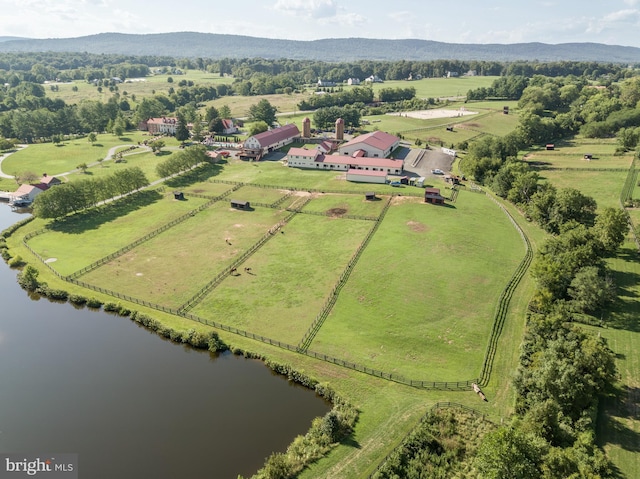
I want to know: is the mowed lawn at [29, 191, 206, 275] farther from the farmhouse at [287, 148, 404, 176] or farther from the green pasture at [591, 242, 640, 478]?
the green pasture at [591, 242, 640, 478]

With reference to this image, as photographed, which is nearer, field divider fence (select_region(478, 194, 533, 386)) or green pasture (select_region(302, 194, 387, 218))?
field divider fence (select_region(478, 194, 533, 386))

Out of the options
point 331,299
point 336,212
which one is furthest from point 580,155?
point 331,299

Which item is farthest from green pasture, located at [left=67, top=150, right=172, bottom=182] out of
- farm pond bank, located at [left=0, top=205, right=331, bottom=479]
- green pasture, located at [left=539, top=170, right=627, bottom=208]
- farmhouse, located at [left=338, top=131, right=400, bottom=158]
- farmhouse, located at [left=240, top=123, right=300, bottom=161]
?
green pasture, located at [left=539, top=170, right=627, bottom=208]

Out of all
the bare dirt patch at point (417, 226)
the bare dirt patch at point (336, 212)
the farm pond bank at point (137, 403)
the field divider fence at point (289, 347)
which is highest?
the bare dirt patch at point (417, 226)

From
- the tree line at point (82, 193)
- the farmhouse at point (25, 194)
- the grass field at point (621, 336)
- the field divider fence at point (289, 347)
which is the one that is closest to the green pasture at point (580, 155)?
the grass field at point (621, 336)

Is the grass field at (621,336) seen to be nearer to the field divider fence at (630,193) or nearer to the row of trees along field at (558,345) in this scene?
the field divider fence at (630,193)

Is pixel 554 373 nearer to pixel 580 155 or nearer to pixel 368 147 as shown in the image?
pixel 368 147

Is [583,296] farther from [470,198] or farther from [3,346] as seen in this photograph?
[3,346]
